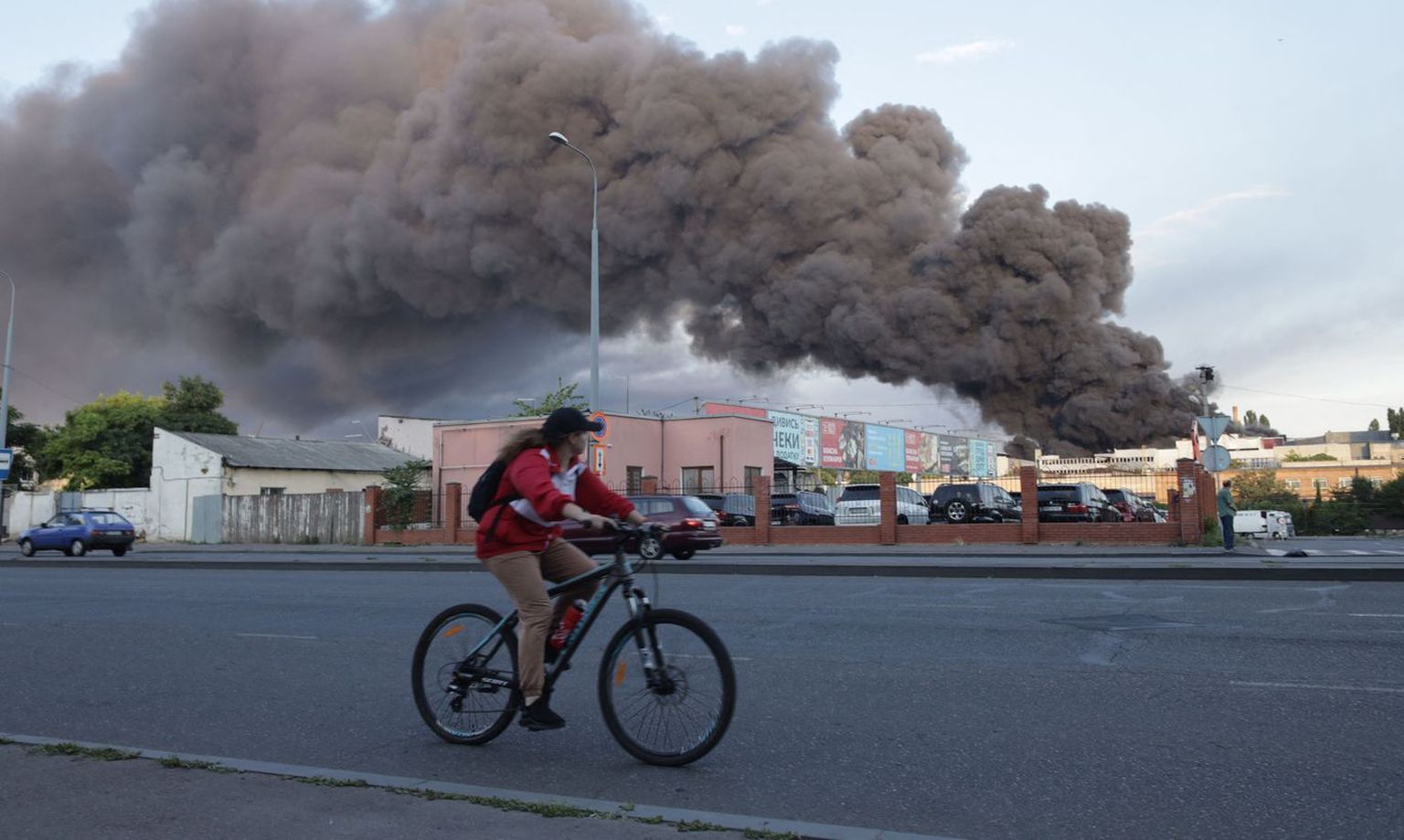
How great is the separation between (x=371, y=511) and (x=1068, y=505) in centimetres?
1975

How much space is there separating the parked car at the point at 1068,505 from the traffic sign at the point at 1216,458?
319 centimetres

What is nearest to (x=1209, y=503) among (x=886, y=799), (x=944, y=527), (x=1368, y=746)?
(x=944, y=527)

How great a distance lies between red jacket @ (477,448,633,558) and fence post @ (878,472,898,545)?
838 inches

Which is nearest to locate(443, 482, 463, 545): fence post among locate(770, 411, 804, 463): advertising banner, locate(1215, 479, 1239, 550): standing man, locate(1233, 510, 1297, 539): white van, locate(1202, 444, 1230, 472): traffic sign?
locate(1202, 444, 1230, 472): traffic sign

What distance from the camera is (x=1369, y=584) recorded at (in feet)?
39.0

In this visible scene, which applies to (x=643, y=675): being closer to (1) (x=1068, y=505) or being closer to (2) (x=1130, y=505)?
(1) (x=1068, y=505)

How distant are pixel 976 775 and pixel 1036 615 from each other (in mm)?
5258

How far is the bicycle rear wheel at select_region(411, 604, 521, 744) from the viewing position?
496 centimetres

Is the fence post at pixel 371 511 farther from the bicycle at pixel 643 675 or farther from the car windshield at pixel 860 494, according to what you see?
the bicycle at pixel 643 675

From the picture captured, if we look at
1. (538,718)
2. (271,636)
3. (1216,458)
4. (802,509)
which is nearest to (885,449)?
(802,509)

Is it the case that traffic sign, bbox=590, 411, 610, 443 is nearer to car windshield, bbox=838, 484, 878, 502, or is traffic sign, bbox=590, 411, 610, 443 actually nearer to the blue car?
car windshield, bbox=838, 484, 878, 502

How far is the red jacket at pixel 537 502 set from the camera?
15.0 feet

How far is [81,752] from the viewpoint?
4.87 metres

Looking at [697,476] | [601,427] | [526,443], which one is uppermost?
[697,476]
